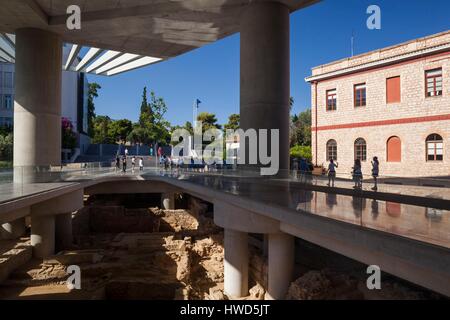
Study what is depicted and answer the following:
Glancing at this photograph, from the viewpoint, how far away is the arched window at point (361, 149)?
22344 millimetres

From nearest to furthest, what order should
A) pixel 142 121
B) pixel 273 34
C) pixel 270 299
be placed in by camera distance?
pixel 270 299 < pixel 273 34 < pixel 142 121

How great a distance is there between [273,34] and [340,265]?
32.7 ft

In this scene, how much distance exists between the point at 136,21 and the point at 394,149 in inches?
700

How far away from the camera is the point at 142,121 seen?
A: 62875mm

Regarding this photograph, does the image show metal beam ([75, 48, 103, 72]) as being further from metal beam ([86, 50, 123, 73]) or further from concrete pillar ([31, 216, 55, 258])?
concrete pillar ([31, 216, 55, 258])

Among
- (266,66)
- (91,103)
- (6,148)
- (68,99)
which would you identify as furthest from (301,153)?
(91,103)

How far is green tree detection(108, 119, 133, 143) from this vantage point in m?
62.5

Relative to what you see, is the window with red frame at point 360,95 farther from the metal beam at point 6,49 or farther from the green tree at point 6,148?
the green tree at point 6,148

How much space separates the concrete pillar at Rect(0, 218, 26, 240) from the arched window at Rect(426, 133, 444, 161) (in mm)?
23964

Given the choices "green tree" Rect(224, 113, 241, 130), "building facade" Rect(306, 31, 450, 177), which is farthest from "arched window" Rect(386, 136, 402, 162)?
"green tree" Rect(224, 113, 241, 130)

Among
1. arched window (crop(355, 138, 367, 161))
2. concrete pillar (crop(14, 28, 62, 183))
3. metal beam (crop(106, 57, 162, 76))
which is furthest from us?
metal beam (crop(106, 57, 162, 76))
